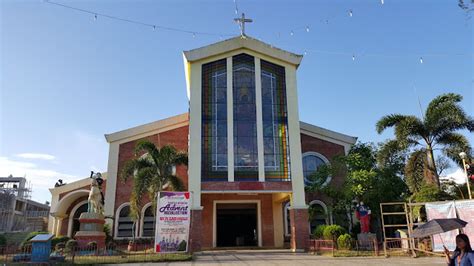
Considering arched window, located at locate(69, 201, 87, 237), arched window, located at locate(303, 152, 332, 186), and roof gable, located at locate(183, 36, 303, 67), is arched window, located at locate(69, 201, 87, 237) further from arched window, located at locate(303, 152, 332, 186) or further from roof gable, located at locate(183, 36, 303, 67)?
arched window, located at locate(303, 152, 332, 186)

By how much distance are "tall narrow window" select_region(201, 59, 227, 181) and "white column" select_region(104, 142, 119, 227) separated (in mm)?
7644

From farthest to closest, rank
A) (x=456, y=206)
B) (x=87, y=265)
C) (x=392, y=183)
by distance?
(x=392, y=183) → (x=456, y=206) → (x=87, y=265)

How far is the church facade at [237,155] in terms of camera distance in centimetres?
2069

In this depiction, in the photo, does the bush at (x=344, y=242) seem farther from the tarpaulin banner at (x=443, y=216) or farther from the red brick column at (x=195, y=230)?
the red brick column at (x=195, y=230)

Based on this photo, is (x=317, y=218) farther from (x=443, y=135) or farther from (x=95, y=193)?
(x=95, y=193)

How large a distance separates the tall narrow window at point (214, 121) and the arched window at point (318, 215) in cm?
760

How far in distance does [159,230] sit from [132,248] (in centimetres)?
604

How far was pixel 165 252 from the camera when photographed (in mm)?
15742

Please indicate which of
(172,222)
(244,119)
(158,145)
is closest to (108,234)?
(158,145)

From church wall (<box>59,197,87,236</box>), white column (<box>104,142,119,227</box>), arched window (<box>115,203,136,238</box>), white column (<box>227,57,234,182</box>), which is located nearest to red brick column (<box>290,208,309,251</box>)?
white column (<box>227,57,234,182</box>)

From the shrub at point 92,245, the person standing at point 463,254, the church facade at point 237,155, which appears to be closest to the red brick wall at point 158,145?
the church facade at point 237,155

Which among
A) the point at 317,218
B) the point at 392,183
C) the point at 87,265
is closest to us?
the point at 87,265

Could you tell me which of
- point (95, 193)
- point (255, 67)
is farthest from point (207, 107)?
point (95, 193)

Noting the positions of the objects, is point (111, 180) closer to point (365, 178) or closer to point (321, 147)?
point (321, 147)
